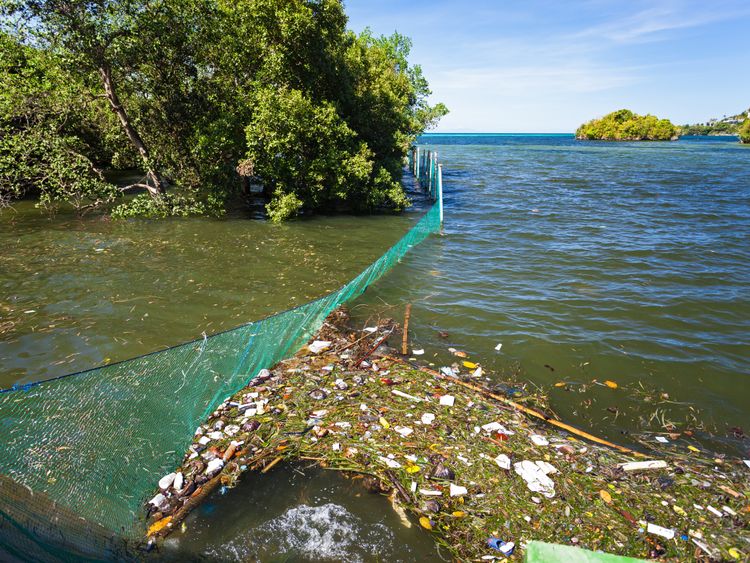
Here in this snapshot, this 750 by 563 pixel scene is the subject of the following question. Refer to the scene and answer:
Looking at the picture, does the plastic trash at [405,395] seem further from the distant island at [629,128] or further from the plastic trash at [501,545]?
the distant island at [629,128]

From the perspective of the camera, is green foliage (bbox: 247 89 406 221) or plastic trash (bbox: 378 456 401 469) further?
green foliage (bbox: 247 89 406 221)

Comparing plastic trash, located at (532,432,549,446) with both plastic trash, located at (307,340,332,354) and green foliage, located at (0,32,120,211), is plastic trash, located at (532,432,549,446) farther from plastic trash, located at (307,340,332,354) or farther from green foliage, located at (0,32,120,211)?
green foliage, located at (0,32,120,211)

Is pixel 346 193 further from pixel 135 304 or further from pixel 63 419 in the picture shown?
pixel 63 419

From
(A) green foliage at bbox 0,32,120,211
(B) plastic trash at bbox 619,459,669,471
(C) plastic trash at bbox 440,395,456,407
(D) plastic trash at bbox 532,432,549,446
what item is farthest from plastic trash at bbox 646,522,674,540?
(A) green foliage at bbox 0,32,120,211

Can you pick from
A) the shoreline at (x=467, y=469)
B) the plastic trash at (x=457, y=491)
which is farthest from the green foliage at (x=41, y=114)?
the plastic trash at (x=457, y=491)

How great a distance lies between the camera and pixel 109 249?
12922 mm

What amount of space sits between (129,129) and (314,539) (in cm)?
1588

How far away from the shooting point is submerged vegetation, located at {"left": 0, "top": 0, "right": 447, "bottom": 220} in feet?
41.8

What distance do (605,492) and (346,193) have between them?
575 inches

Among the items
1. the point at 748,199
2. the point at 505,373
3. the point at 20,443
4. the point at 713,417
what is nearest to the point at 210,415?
the point at 20,443

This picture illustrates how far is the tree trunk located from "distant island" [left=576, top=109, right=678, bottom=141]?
372 ft

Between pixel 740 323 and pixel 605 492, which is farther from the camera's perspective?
pixel 740 323

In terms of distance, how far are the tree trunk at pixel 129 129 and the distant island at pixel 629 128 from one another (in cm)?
11342

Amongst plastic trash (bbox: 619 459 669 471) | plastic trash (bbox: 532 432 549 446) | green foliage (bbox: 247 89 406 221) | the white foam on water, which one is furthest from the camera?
green foliage (bbox: 247 89 406 221)
